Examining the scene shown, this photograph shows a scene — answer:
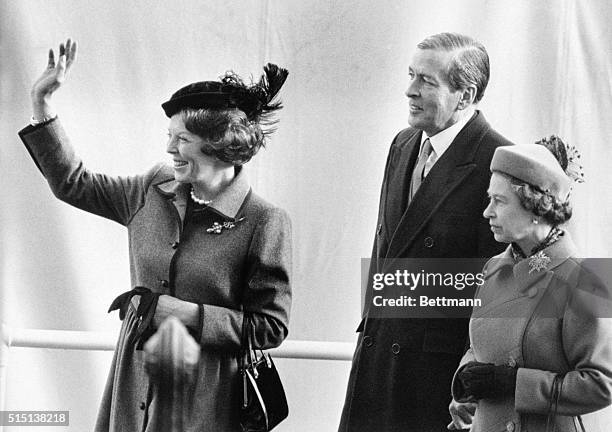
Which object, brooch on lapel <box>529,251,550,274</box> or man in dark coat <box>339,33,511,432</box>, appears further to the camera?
man in dark coat <box>339,33,511,432</box>

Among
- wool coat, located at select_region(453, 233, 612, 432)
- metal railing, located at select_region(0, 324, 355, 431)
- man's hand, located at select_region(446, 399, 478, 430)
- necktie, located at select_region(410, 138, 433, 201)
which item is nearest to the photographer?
wool coat, located at select_region(453, 233, 612, 432)

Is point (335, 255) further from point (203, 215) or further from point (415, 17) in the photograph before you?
point (415, 17)

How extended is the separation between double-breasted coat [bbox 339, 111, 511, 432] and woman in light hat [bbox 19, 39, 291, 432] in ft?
0.73

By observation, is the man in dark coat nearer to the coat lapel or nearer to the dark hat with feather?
the dark hat with feather

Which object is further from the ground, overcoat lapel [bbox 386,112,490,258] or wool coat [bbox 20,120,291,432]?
overcoat lapel [bbox 386,112,490,258]

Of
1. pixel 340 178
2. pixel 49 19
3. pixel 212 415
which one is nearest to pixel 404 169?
pixel 340 178

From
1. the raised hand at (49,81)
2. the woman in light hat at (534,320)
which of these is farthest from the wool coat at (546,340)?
the raised hand at (49,81)

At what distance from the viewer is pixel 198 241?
200 centimetres

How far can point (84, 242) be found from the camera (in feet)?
7.15

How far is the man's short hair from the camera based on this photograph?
6.73 ft

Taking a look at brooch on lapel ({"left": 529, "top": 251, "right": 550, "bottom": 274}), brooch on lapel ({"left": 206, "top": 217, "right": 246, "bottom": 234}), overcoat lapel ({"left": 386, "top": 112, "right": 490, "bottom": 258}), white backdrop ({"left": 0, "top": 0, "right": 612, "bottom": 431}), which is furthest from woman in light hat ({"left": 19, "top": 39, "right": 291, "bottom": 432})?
brooch on lapel ({"left": 529, "top": 251, "right": 550, "bottom": 274})

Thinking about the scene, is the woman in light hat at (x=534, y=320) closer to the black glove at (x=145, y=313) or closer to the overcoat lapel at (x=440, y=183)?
the overcoat lapel at (x=440, y=183)

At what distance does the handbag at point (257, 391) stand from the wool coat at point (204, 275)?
2cm

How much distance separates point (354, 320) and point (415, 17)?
67 centimetres
